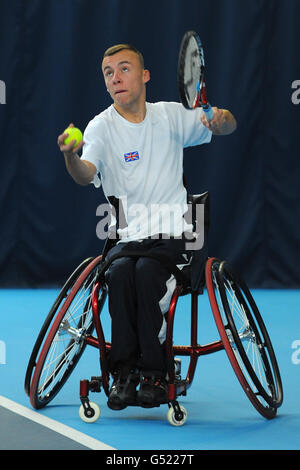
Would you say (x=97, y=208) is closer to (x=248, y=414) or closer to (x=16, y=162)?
(x=16, y=162)

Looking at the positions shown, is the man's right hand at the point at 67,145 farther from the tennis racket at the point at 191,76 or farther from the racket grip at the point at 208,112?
the racket grip at the point at 208,112

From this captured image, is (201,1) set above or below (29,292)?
above

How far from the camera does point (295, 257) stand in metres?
6.98

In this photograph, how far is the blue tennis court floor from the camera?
279cm

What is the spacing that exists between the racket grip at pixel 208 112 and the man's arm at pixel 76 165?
1.48 ft

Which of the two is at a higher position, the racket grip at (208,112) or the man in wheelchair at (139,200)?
the racket grip at (208,112)

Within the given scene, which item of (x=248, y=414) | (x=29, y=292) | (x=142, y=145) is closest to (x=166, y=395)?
(x=248, y=414)

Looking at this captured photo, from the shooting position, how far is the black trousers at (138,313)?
9.77 feet

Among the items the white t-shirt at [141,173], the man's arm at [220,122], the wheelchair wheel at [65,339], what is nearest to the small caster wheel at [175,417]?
the wheelchair wheel at [65,339]

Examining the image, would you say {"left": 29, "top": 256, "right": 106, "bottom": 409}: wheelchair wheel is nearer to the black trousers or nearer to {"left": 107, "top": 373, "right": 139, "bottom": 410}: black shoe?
the black trousers

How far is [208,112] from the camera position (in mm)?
3086

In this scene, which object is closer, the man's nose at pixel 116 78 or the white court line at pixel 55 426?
the white court line at pixel 55 426

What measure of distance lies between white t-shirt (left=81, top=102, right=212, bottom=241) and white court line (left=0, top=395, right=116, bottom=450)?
73cm

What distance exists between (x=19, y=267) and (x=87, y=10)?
2.16m
